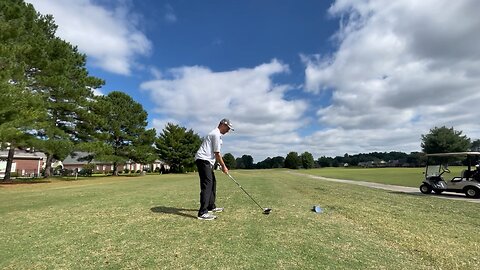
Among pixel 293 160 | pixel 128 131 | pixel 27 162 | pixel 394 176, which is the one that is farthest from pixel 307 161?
pixel 27 162

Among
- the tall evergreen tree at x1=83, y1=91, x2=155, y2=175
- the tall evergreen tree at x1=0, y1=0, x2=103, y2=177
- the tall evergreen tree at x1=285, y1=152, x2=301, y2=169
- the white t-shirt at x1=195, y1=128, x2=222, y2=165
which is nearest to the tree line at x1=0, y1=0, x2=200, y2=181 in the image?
the tall evergreen tree at x1=0, y1=0, x2=103, y2=177

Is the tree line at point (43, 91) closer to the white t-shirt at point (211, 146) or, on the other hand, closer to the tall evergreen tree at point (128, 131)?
the tall evergreen tree at point (128, 131)

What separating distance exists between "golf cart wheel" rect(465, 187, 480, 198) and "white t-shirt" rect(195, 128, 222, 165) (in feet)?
57.1

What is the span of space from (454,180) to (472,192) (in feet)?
4.17

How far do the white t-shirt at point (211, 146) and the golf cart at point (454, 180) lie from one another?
17192mm

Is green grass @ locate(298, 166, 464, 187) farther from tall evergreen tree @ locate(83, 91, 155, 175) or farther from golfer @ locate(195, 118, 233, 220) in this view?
tall evergreen tree @ locate(83, 91, 155, 175)

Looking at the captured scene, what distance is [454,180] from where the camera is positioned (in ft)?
65.5

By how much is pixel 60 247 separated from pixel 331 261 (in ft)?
13.9

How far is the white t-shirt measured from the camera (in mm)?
8000

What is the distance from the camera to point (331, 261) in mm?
4812

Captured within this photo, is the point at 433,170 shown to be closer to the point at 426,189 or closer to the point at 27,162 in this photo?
the point at 426,189

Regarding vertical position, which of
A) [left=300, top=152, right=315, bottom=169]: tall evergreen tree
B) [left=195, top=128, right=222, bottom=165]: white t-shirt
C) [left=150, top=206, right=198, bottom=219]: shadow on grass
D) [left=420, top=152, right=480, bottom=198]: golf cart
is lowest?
[left=150, top=206, right=198, bottom=219]: shadow on grass

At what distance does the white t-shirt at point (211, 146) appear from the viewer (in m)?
8.00

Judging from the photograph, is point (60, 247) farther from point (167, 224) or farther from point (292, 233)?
point (292, 233)
